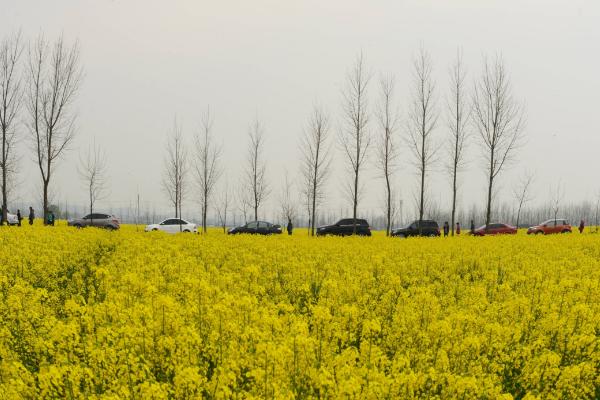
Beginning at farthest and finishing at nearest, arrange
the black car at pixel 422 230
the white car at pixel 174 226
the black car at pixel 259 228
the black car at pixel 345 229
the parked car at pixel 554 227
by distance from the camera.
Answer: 1. the parked car at pixel 554 227
2. the white car at pixel 174 226
3. the black car at pixel 345 229
4. the black car at pixel 422 230
5. the black car at pixel 259 228

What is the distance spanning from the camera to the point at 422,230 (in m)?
37.8

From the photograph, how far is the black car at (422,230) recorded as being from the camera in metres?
37.8

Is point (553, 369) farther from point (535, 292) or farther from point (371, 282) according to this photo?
point (371, 282)

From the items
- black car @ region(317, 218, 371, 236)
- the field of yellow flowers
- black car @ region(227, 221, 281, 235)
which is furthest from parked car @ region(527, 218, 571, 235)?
the field of yellow flowers

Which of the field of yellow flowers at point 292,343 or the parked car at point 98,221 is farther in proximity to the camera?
the parked car at point 98,221

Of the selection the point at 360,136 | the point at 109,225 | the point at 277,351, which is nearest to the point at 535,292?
the point at 277,351

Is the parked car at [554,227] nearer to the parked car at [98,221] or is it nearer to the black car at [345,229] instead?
the black car at [345,229]

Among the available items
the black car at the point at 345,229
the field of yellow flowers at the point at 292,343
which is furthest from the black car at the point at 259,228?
the field of yellow flowers at the point at 292,343

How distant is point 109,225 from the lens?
4188 centimetres

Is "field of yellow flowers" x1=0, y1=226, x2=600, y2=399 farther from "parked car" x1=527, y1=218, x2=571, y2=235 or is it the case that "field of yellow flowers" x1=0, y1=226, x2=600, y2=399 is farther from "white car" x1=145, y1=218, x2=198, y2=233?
"parked car" x1=527, y1=218, x2=571, y2=235

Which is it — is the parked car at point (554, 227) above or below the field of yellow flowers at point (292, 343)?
above

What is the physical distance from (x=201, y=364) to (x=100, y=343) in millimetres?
1050

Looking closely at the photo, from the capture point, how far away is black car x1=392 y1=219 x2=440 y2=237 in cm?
3781

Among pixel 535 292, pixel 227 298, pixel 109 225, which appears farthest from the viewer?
pixel 109 225
